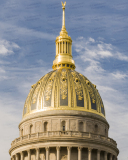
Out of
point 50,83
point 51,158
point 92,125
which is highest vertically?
point 50,83

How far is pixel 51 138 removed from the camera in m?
103

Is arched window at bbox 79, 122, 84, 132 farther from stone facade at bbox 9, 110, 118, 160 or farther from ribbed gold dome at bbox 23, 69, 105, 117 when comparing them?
ribbed gold dome at bbox 23, 69, 105, 117

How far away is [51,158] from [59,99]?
38.7ft

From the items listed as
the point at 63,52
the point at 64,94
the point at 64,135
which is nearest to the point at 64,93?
the point at 64,94

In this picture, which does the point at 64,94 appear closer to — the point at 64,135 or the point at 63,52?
the point at 64,135

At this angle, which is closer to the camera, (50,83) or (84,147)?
(84,147)

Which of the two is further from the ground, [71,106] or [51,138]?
[71,106]

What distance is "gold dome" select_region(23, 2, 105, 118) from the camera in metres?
109

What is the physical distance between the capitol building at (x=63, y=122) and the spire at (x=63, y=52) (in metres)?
0.48

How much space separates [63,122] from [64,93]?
5.88 m

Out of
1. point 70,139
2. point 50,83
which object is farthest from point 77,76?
point 70,139

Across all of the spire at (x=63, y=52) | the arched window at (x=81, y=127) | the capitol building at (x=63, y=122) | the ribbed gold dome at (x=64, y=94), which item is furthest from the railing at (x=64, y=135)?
the spire at (x=63, y=52)

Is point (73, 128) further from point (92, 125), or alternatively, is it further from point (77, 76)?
point (77, 76)

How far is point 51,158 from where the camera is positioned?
10281 cm
